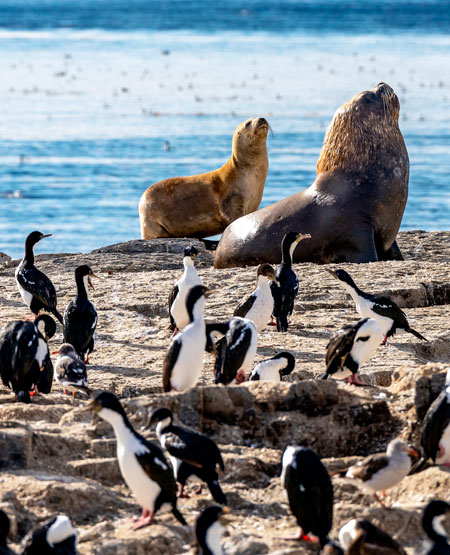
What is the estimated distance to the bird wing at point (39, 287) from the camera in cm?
860

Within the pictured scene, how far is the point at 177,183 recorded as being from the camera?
14.1 m

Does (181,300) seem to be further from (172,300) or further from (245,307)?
(245,307)

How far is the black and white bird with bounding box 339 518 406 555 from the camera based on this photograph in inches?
155

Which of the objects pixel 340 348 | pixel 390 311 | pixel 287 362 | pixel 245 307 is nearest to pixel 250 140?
pixel 245 307

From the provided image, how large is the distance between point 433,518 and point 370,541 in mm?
242

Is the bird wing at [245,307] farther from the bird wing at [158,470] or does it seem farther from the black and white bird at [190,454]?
the bird wing at [158,470]

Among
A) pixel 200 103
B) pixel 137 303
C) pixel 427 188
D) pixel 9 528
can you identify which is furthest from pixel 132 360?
pixel 200 103

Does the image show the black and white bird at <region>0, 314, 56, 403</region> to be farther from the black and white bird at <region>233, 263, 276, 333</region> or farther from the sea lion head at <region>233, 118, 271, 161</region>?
the sea lion head at <region>233, 118, 271, 161</region>

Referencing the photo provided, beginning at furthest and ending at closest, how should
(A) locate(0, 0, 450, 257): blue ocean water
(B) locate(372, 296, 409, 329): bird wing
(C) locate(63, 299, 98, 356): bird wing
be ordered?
(A) locate(0, 0, 450, 257): blue ocean water < (B) locate(372, 296, 409, 329): bird wing < (C) locate(63, 299, 98, 356): bird wing

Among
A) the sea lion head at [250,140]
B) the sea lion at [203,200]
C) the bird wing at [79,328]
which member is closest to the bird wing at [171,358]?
the bird wing at [79,328]

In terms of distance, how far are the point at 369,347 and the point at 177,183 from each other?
7829 millimetres

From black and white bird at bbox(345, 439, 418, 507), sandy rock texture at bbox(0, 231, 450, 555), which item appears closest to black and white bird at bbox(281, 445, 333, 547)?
sandy rock texture at bbox(0, 231, 450, 555)

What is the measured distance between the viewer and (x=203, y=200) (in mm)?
14008

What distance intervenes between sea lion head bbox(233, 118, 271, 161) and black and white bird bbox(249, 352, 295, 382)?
801 cm
